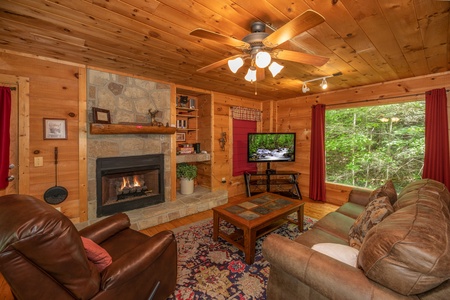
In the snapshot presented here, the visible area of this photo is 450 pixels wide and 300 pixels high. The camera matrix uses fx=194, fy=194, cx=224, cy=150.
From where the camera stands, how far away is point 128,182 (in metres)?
3.34

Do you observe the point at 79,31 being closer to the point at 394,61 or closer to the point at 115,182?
the point at 115,182

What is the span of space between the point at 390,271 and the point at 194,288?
1.56 meters

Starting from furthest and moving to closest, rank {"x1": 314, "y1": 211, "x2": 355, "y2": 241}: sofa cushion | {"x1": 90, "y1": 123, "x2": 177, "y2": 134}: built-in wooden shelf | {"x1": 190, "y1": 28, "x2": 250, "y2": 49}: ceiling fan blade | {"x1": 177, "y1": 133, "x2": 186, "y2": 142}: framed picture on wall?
{"x1": 177, "y1": 133, "x2": 186, "y2": 142}: framed picture on wall
{"x1": 90, "y1": 123, "x2": 177, "y2": 134}: built-in wooden shelf
{"x1": 314, "y1": 211, "x2": 355, "y2": 241}: sofa cushion
{"x1": 190, "y1": 28, "x2": 250, "y2": 49}: ceiling fan blade

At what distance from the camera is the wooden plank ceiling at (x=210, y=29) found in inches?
58.4

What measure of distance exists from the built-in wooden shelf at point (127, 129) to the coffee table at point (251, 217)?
5.38 ft

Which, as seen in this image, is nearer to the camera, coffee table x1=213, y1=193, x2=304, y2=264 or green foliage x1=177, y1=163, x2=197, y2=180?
coffee table x1=213, y1=193, x2=304, y2=264

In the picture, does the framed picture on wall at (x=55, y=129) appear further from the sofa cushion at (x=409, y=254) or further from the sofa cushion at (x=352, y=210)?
the sofa cushion at (x=352, y=210)

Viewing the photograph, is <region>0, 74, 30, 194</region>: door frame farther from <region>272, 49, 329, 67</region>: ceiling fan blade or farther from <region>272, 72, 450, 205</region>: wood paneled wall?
<region>272, 72, 450, 205</region>: wood paneled wall

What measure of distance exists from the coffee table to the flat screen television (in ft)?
5.30

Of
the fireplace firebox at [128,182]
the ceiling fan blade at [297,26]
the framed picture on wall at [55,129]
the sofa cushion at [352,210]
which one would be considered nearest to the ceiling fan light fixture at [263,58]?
the ceiling fan blade at [297,26]

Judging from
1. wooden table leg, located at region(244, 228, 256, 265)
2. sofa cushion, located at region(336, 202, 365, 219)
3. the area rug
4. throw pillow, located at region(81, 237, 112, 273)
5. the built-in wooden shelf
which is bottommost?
the area rug

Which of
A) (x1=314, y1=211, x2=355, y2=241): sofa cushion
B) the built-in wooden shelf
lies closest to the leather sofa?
(x1=314, y1=211, x2=355, y2=241): sofa cushion

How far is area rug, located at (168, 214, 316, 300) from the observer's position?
1763mm

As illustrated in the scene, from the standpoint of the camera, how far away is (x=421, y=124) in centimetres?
322
